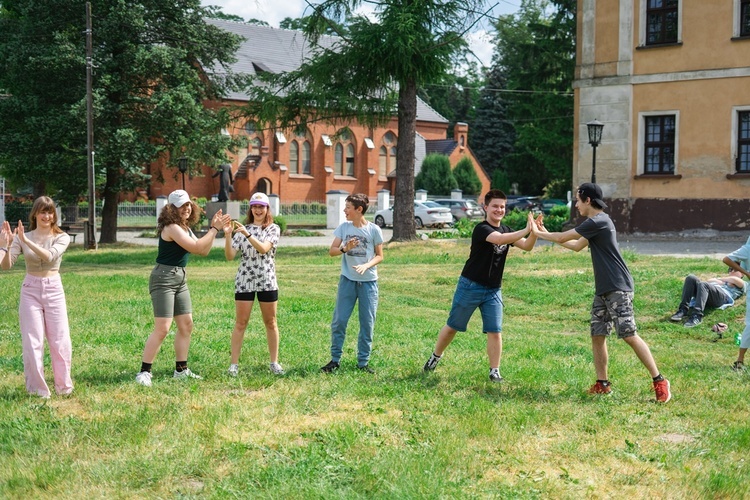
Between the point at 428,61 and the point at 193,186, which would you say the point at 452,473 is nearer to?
the point at 428,61

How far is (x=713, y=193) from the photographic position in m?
26.1

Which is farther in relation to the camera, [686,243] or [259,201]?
[686,243]

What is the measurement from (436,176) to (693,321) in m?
58.7

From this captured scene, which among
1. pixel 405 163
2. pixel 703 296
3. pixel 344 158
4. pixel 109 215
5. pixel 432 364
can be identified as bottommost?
pixel 432 364

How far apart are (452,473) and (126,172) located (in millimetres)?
31305

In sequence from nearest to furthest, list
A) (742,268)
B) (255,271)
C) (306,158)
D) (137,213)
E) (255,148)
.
→ 1. (255,271)
2. (742,268)
3. (137,213)
4. (255,148)
5. (306,158)

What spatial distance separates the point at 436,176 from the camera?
234 feet

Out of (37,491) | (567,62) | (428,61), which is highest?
(567,62)

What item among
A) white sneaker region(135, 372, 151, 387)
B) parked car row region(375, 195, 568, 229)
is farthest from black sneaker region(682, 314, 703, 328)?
parked car row region(375, 195, 568, 229)

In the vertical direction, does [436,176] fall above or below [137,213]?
above

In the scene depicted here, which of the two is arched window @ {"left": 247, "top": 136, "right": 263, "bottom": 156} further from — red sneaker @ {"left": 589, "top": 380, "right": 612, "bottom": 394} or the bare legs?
red sneaker @ {"left": 589, "top": 380, "right": 612, "bottom": 394}

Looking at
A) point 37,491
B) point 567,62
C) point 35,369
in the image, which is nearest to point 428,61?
point 35,369

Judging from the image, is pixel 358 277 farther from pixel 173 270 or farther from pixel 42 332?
pixel 42 332

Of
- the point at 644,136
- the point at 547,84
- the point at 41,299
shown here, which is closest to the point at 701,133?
the point at 644,136
